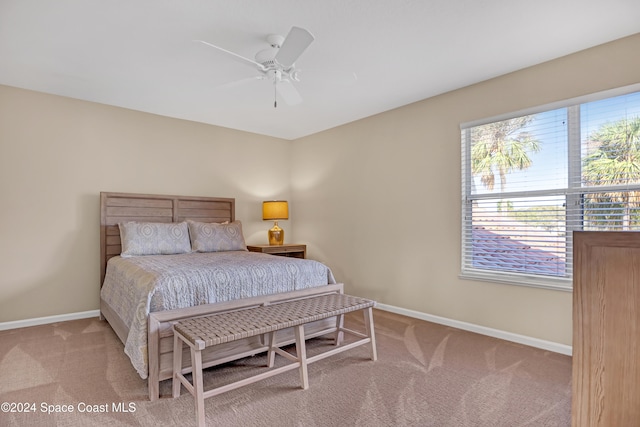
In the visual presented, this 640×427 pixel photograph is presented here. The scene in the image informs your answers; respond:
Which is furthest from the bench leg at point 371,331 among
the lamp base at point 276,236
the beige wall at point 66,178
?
the beige wall at point 66,178

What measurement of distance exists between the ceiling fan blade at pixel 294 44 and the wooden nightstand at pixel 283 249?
2.68m

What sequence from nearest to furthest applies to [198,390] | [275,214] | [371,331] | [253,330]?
[198,390] → [253,330] → [371,331] → [275,214]

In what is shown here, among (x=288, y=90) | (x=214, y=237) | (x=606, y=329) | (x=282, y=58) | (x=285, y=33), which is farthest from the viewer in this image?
(x=214, y=237)

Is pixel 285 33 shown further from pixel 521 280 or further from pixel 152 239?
pixel 521 280

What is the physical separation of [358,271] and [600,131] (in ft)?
9.20

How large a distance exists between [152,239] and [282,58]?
244cm

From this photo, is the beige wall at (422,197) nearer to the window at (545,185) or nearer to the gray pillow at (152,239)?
the window at (545,185)

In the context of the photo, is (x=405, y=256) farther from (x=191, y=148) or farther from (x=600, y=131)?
(x=191, y=148)

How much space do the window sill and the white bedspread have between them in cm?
137

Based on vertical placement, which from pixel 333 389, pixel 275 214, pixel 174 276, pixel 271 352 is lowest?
pixel 333 389

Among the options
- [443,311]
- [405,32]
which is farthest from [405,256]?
[405,32]

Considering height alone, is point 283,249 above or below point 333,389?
above

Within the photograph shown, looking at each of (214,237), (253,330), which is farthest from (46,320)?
(253,330)

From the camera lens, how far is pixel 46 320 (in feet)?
11.6
